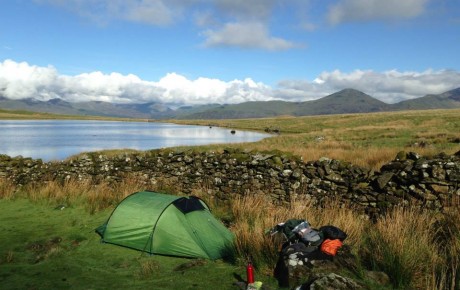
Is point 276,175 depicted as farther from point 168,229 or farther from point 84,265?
point 84,265

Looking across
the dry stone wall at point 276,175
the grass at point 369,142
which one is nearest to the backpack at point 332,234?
the dry stone wall at point 276,175

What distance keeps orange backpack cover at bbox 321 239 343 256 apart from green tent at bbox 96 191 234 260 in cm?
239

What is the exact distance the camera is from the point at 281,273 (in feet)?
22.6

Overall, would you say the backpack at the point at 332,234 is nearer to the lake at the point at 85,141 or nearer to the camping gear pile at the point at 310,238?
the camping gear pile at the point at 310,238

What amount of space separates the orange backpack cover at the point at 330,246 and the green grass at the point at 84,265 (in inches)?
46.6

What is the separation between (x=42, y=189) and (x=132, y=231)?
745 centimetres

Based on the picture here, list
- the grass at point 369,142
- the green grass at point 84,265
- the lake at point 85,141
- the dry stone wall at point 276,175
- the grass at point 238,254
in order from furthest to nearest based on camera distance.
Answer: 1. the lake at point 85,141
2. the grass at point 369,142
3. the dry stone wall at point 276,175
4. the green grass at point 84,265
5. the grass at point 238,254

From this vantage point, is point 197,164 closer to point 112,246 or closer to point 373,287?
point 112,246

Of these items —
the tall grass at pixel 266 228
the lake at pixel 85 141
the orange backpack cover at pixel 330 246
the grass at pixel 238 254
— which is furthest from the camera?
the lake at pixel 85 141

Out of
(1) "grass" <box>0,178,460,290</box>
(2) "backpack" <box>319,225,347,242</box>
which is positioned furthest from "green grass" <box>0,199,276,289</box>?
(2) "backpack" <box>319,225,347,242</box>

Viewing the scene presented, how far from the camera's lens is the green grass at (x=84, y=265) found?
7512 mm

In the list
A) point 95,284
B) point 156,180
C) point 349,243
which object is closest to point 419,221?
point 349,243

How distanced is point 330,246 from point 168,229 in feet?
14.2

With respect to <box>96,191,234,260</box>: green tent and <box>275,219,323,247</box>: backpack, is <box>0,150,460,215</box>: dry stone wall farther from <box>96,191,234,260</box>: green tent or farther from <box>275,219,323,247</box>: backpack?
<box>275,219,323,247</box>: backpack
